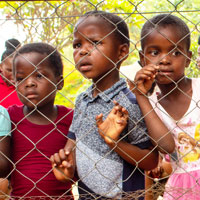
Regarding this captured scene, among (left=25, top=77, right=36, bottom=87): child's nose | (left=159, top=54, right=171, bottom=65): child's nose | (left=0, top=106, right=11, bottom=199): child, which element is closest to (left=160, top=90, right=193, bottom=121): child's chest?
(left=159, top=54, right=171, bottom=65): child's nose

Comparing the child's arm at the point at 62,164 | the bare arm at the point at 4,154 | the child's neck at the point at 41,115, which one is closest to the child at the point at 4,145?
the bare arm at the point at 4,154

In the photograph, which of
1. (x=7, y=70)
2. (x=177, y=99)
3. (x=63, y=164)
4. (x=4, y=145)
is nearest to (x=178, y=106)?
(x=177, y=99)

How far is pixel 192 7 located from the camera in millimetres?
8266

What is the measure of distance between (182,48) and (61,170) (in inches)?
35.4

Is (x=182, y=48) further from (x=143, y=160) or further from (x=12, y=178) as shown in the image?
(x=12, y=178)


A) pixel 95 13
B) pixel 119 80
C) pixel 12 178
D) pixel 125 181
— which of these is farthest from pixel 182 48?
pixel 12 178

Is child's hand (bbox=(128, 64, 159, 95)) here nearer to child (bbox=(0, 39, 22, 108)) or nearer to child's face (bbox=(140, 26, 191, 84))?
child's face (bbox=(140, 26, 191, 84))

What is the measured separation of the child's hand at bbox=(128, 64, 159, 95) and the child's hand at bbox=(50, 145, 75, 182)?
1.36 ft

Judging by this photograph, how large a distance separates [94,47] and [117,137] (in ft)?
1.45

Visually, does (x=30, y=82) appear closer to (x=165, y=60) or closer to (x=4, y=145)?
(x=4, y=145)

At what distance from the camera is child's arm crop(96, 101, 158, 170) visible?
160cm

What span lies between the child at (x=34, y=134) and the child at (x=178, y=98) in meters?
0.52

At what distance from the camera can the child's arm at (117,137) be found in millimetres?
1598

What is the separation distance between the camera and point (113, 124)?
5.31ft
